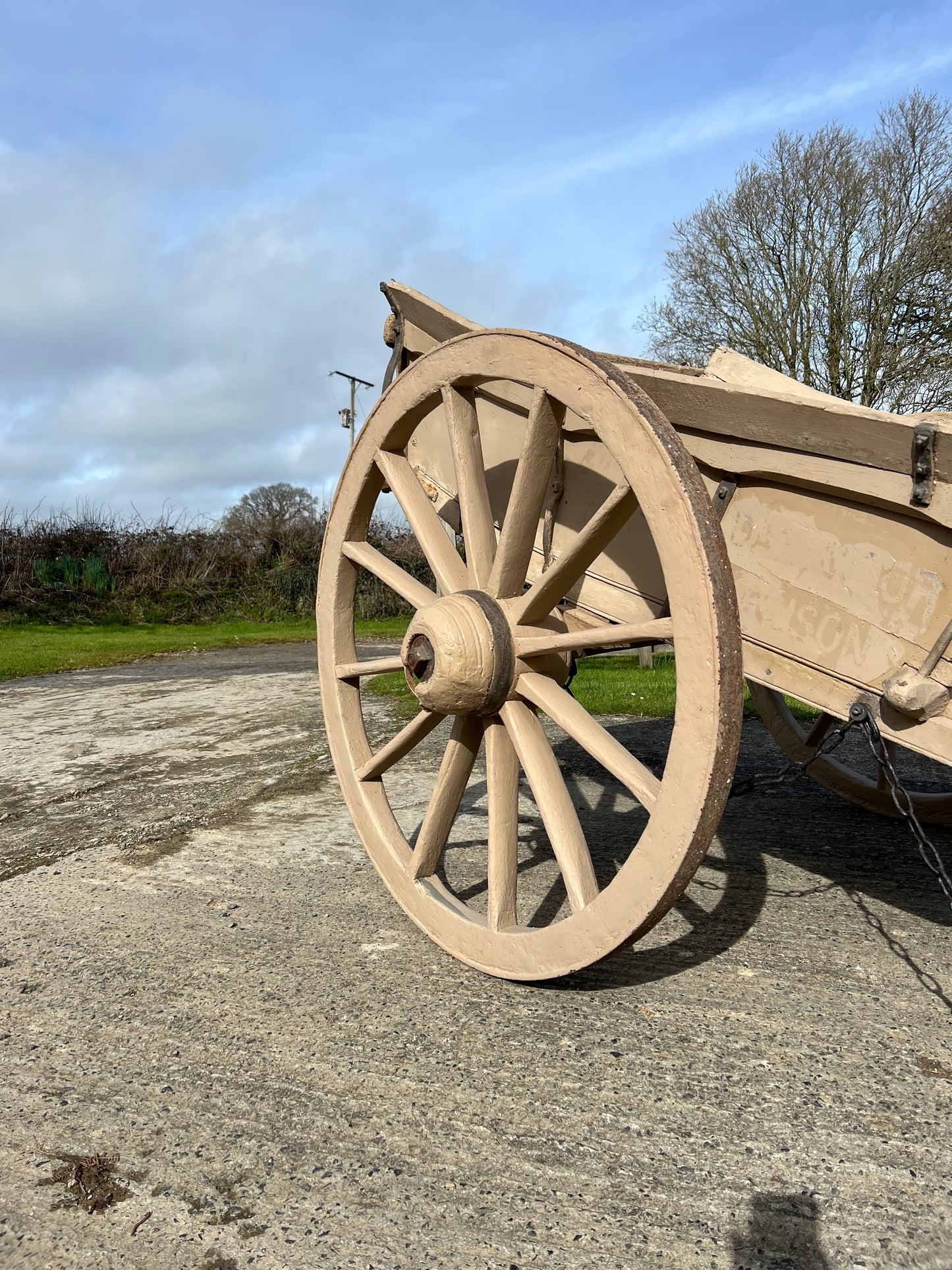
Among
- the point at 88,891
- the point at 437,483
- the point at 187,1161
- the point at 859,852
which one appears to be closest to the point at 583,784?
the point at 859,852

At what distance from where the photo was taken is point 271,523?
1745 cm

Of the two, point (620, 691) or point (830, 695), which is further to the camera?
point (620, 691)

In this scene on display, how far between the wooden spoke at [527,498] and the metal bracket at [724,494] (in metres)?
0.37

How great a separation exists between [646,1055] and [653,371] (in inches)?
56.4

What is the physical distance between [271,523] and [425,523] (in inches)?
615

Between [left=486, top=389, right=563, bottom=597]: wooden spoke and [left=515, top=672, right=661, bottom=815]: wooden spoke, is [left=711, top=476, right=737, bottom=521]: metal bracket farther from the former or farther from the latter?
[left=515, top=672, right=661, bottom=815]: wooden spoke

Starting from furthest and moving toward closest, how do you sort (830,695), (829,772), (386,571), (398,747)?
(829,772) → (386,571) → (398,747) → (830,695)

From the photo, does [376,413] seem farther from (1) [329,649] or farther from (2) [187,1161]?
(2) [187,1161]

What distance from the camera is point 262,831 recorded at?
342 centimetres

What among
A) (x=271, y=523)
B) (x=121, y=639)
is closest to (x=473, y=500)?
(x=121, y=639)

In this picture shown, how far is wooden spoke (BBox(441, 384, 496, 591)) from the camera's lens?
2.17 meters

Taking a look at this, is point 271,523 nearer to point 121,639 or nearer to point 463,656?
point 121,639

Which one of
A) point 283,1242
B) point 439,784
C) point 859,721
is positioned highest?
Result: point 859,721

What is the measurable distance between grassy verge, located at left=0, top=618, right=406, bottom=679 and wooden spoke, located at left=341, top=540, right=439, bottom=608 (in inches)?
292
